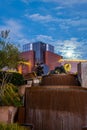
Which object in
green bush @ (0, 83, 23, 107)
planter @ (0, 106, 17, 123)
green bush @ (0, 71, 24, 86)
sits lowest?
planter @ (0, 106, 17, 123)

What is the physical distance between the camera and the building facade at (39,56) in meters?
37.3

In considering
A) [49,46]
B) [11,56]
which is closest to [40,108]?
[11,56]

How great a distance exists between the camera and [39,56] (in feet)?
128

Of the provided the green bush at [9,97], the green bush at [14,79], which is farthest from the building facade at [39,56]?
the green bush at [9,97]

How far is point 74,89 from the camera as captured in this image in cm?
1323

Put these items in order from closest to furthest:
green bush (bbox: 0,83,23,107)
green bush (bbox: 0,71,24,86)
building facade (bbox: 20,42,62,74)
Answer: green bush (bbox: 0,83,23,107), green bush (bbox: 0,71,24,86), building facade (bbox: 20,42,62,74)

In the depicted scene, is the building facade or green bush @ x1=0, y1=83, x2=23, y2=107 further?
the building facade

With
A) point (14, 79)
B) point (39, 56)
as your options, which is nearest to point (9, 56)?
point (14, 79)

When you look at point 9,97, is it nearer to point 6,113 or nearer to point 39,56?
point 6,113

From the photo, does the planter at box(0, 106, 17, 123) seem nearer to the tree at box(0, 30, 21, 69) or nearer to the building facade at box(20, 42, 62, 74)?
the tree at box(0, 30, 21, 69)

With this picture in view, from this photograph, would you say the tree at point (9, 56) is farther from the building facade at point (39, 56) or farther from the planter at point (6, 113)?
the building facade at point (39, 56)

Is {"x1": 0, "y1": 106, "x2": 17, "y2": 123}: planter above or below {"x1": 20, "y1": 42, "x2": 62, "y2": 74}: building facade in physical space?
below

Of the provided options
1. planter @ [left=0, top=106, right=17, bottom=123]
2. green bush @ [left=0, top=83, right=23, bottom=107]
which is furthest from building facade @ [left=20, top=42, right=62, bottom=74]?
planter @ [left=0, top=106, right=17, bottom=123]

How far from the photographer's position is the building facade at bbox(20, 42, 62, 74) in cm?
3731
